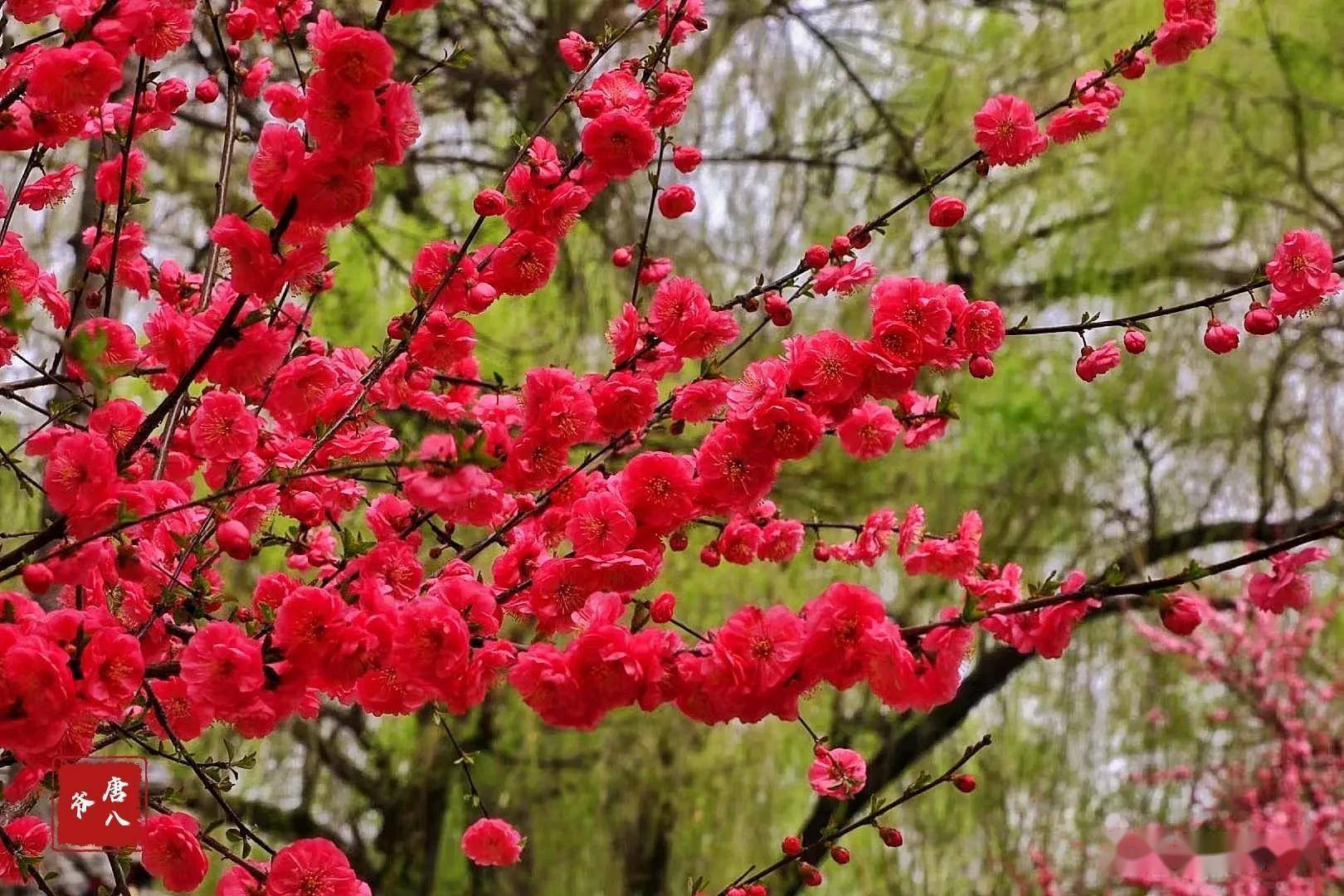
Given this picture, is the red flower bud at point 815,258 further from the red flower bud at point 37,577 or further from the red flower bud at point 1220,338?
the red flower bud at point 37,577

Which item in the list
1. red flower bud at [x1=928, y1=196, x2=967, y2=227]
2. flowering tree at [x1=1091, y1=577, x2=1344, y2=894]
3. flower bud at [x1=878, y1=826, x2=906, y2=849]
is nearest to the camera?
flower bud at [x1=878, y1=826, x2=906, y2=849]

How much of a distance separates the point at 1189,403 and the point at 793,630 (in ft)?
10.1

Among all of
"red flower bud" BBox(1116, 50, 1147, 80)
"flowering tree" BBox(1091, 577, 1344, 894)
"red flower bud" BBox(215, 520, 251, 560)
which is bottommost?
"red flower bud" BBox(215, 520, 251, 560)

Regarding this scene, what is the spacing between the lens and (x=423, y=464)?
2.18 feet

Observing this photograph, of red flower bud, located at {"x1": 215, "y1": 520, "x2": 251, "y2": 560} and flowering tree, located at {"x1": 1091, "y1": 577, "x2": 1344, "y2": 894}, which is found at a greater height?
flowering tree, located at {"x1": 1091, "y1": 577, "x2": 1344, "y2": 894}

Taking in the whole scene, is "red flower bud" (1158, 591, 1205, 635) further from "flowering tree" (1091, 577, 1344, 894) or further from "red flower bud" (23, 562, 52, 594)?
"flowering tree" (1091, 577, 1344, 894)

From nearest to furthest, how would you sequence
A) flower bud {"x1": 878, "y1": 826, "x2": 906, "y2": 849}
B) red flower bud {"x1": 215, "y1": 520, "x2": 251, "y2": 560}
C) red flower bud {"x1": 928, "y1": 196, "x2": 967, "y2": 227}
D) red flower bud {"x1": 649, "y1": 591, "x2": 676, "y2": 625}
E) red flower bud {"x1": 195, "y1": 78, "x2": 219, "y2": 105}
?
red flower bud {"x1": 215, "y1": 520, "x2": 251, "y2": 560} < red flower bud {"x1": 649, "y1": 591, "x2": 676, "y2": 625} < flower bud {"x1": 878, "y1": 826, "x2": 906, "y2": 849} < red flower bud {"x1": 928, "y1": 196, "x2": 967, "y2": 227} < red flower bud {"x1": 195, "y1": 78, "x2": 219, "y2": 105}

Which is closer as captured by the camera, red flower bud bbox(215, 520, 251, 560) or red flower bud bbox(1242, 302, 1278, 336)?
red flower bud bbox(215, 520, 251, 560)

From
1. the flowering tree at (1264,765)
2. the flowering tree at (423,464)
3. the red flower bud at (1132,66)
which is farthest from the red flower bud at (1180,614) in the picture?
the flowering tree at (1264,765)

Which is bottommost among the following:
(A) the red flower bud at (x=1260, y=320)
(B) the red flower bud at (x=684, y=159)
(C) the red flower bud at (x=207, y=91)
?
(A) the red flower bud at (x=1260, y=320)

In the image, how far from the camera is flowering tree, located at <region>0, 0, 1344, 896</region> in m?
0.81

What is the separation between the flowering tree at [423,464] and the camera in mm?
806

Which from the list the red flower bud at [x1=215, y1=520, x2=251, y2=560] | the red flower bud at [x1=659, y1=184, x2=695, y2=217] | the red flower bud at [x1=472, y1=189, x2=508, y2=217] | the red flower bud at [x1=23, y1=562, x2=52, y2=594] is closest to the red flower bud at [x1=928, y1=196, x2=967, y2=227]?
the red flower bud at [x1=659, y1=184, x2=695, y2=217]

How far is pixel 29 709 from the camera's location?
0.76 metres
